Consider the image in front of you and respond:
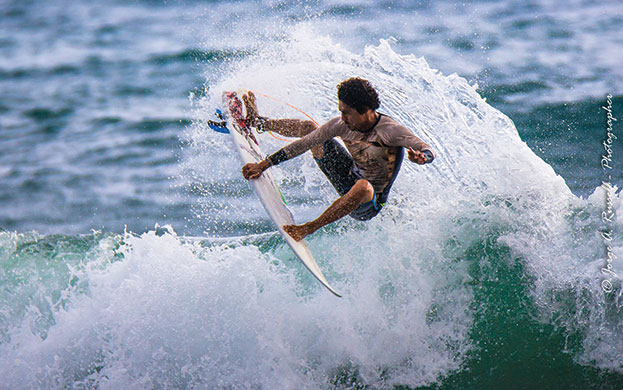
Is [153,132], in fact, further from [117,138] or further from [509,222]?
[509,222]

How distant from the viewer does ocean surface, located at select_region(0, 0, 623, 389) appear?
543 cm

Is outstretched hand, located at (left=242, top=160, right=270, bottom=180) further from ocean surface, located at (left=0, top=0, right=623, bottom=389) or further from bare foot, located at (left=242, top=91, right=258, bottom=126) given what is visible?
ocean surface, located at (left=0, top=0, right=623, bottom=389)

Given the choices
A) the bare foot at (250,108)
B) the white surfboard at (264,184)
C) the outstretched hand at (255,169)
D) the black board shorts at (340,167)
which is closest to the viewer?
the white surfboard at (264,184)

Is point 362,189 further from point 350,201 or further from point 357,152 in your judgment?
point 357,152

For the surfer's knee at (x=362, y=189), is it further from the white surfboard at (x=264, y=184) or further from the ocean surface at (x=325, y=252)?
the ocean surface at (x=325, y=252)

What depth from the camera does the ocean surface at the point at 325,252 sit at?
543 centimetres

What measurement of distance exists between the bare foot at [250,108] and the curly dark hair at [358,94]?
167 centimetres

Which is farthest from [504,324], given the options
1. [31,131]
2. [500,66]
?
[31,131]

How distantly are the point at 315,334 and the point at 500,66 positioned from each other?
23.3 ft

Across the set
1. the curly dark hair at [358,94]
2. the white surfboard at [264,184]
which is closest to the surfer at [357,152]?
the curly dark hair at [358,94]

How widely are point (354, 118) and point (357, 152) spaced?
41cm

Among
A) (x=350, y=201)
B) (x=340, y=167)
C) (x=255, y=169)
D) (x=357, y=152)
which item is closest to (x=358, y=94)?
(x=357, y=152)

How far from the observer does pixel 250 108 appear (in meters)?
6.14

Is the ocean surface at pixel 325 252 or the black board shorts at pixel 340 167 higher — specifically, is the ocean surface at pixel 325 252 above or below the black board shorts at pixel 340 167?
below
